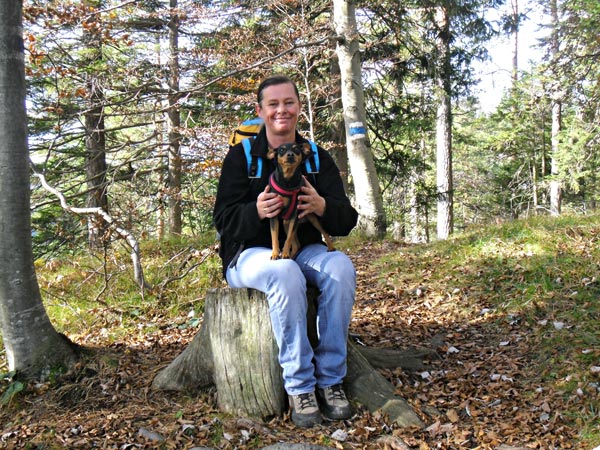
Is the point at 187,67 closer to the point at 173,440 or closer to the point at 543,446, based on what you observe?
the point at 173,440

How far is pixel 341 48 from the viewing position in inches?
372

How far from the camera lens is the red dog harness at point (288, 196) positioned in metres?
3.07

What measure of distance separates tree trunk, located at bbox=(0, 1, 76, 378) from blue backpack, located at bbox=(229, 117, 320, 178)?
1.63 m

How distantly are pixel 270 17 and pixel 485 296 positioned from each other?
366 inches

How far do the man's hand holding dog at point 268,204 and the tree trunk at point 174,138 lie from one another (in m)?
7.77

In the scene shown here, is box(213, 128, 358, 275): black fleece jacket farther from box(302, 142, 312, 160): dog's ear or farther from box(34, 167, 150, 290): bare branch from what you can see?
box(34, 167, 150, 290): bare branch

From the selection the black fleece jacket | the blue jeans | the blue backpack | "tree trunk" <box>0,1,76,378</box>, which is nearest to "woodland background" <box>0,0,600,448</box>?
"tree trunk" <box>0,1,76,378</box>

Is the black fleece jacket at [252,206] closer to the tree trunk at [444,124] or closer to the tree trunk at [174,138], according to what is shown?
the tree trunk at [174,138]

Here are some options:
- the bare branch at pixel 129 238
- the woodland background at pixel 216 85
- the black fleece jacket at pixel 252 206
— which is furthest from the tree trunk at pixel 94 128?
the black fleece jacket at pixel 252 206

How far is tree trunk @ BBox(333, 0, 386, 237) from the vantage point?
941 centimetres

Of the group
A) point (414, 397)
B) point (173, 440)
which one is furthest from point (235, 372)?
point (414, 397)

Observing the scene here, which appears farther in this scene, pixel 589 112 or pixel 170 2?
pixel 589 112

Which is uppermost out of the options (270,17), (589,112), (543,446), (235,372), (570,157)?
(270,17)

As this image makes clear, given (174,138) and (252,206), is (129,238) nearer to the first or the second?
(252,206)
